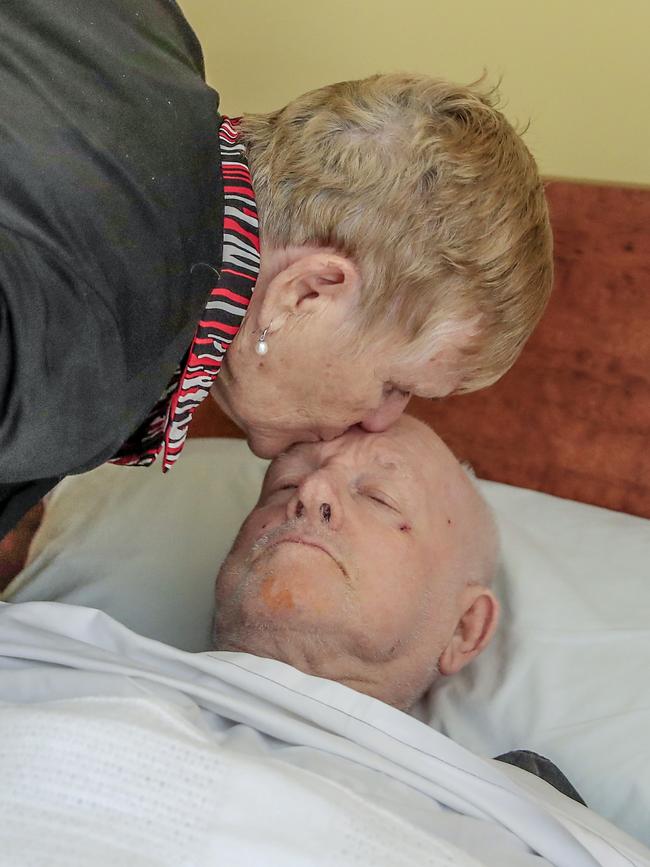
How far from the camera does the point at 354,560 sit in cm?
125

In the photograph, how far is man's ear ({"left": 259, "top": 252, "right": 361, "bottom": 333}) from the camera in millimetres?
1030

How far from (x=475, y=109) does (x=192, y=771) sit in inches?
30.1

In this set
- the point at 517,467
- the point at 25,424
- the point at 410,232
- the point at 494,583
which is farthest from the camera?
the point at 517,467

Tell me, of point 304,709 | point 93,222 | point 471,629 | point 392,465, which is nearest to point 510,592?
point 471,629

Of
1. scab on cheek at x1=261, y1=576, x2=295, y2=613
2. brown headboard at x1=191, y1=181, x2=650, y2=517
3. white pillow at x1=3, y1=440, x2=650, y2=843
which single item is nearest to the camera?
scab on cheek at x1=261, y1=576, x2=295, y2=613

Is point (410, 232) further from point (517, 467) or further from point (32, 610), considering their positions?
point (517, 467)

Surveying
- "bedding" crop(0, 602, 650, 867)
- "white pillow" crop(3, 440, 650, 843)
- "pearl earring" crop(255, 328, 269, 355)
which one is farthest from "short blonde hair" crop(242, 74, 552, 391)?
"white pillow" crop(3, 440, 650, 843)

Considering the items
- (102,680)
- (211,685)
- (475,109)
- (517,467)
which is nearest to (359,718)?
(211,685)

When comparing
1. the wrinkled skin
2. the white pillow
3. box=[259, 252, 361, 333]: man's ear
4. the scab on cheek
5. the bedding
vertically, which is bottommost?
the white pillow

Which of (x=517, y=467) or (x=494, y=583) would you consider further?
(x=517, y=467)

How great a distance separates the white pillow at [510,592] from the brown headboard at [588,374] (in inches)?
2.6

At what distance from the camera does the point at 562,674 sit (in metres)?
1.39

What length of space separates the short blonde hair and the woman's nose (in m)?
0.15

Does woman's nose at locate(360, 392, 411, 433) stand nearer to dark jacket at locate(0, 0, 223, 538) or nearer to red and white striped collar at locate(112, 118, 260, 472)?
red and white striped collar at locate(112, 118, 260, 472)
